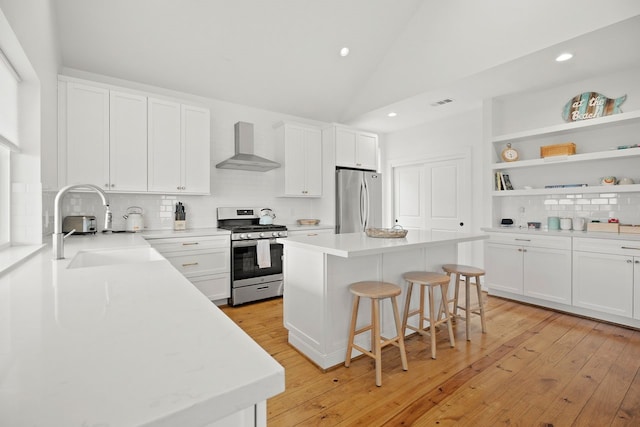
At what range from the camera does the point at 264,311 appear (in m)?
3.58

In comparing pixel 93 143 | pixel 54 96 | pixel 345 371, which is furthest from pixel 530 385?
pixel 54 96

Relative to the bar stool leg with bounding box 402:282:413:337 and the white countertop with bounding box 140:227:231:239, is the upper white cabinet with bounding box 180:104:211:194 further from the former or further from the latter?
the bar stool leg with bounding box 402:282:413:337

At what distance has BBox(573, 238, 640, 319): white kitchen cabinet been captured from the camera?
302cm

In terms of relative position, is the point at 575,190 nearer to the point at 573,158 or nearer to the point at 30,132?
the point at 573,158

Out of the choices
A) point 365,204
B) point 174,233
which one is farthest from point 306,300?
point 365,204

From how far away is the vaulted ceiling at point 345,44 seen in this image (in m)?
2.98

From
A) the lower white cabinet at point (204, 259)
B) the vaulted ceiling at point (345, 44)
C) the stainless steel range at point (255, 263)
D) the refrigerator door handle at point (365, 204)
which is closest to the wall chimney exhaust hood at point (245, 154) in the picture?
the vaulted ceiling at point (345, 44)

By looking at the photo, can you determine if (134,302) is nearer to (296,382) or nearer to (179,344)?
(179,344)

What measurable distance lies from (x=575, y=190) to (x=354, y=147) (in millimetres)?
2915

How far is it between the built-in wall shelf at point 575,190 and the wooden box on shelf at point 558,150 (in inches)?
16.8

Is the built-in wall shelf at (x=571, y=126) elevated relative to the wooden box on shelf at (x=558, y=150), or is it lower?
elevated

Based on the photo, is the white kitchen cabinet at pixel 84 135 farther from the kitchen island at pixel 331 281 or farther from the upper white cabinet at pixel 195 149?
the kitchen island at pixel 331 281

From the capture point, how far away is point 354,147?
5.09 meters

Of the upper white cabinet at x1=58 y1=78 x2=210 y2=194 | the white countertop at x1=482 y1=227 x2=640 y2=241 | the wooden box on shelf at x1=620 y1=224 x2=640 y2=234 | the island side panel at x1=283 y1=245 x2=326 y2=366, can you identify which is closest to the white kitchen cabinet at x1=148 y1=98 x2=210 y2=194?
the upper white cabinet at x1=58 y1=78 x2=210 y2=194
